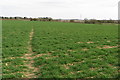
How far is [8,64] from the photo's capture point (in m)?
8.11

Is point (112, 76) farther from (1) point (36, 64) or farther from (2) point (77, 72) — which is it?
(1) point (36, 64)

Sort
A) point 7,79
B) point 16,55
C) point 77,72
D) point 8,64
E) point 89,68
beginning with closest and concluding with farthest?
point 7,79 → point 77,72 → point 89,68 → point 8,64 → point 16,55

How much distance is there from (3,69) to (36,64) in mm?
1679

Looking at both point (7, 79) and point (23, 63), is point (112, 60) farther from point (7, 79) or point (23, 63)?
point (7, 79)

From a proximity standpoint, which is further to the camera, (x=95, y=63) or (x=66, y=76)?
(x=95, y=63)

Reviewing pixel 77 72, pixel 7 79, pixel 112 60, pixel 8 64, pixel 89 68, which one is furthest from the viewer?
pixel 112 60

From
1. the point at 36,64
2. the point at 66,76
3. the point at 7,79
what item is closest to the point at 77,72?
the point at 66,76

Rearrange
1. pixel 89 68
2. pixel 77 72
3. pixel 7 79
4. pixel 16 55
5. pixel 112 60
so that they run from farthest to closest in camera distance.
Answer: pixel 16 55 < pixel 112 60 < pixel 89 68 < pixel 77 72 < pixel 7 79

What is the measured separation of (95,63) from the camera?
8281 mm

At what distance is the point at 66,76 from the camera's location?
6500 millimetres

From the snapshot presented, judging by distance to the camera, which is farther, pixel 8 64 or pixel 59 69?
pixel 8 64

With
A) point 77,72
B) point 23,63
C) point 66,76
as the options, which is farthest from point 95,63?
point 23,63

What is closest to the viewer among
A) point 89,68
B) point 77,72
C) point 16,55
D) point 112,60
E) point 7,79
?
point 7,79

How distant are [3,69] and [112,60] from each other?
5.88m
